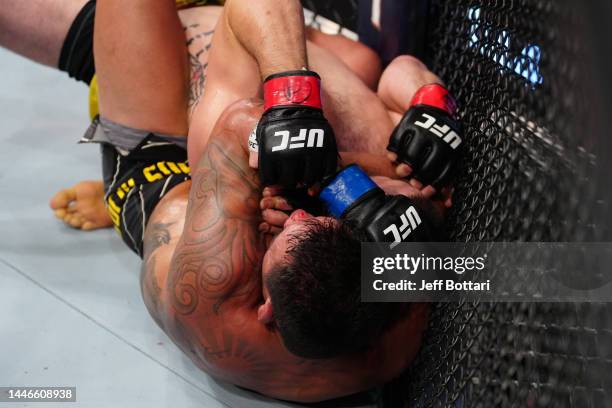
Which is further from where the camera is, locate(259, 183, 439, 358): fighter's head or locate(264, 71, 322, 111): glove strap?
locate(264, 71, 322, 111): glove strap

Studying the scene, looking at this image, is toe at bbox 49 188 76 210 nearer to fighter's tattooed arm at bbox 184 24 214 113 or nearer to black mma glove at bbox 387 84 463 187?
Answer: fighter's tattooed arm at bbox 184 24 214 113

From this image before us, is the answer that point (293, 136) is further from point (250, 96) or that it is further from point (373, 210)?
point (250, 96)

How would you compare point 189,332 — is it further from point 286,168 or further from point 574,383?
point 574,383


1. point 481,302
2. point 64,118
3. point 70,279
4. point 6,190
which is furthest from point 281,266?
point 64,118

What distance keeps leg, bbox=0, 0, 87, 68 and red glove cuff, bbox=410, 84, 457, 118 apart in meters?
0.94

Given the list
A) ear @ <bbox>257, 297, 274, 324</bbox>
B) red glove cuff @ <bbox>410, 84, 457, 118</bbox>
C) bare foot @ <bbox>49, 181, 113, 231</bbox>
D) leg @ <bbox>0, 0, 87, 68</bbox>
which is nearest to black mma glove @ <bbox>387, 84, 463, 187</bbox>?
red glove cuff @ <bbox>410, 84, 457, 118</bbox>

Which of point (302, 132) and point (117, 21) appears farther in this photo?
point (117, 21)

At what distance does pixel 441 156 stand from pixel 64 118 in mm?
1386

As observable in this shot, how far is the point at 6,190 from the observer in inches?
81.4

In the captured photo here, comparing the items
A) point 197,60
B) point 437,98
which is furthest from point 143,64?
point 437,98

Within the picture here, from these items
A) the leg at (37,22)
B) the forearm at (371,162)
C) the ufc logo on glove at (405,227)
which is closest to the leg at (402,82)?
the forearm at (371,162)

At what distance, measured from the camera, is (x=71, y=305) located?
1710 millimetres

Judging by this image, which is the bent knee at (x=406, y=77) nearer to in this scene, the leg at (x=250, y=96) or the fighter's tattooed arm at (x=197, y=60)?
the leg at (x=250, y=96)

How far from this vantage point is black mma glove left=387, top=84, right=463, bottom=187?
147 cm
